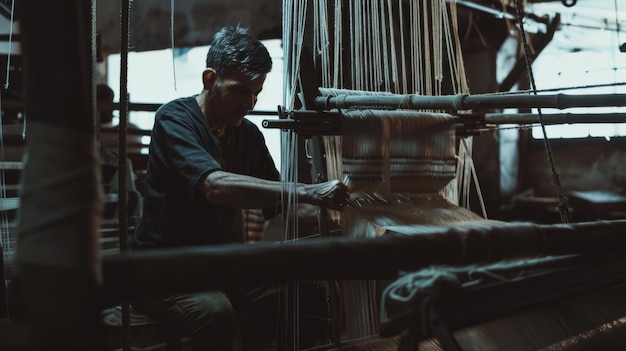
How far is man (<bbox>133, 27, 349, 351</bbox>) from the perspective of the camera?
1934mm

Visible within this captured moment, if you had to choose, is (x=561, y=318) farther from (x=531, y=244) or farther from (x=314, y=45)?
(x=314, y=45)

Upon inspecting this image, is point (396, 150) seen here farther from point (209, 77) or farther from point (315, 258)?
point (315, 258)

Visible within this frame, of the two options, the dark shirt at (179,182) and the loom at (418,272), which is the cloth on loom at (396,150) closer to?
the loom at (418,272)

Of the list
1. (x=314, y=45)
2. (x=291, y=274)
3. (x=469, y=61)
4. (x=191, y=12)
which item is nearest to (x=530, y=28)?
(x=469, y=61)

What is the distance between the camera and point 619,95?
4.35 feet

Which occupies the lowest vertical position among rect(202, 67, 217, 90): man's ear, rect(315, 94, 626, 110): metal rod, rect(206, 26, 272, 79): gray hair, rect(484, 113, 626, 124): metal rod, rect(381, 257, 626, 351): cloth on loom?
rect(381, 257, 626, 351): cloth on loom

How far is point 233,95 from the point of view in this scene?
2234 mm

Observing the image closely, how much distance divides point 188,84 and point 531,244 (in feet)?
15.4

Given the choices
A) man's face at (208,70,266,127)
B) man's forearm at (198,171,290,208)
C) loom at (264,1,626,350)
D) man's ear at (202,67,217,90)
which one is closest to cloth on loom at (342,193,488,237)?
loom at (264,1,626,350)

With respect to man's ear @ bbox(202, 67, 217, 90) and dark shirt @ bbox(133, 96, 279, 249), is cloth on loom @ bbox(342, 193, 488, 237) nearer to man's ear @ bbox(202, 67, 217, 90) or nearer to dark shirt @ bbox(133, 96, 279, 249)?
dark shirt @ bbox(133, 96, 279, 249)

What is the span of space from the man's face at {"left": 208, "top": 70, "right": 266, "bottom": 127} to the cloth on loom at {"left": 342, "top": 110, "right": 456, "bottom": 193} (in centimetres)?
51


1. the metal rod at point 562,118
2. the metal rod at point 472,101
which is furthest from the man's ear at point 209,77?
the metal rod at point 562,118

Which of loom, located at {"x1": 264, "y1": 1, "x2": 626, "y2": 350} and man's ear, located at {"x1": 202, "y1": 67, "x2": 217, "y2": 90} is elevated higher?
man's ear, located at {"x1": 202, "y1": 67, "x2": 217, "y2": 90}

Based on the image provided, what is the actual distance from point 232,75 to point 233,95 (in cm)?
7
